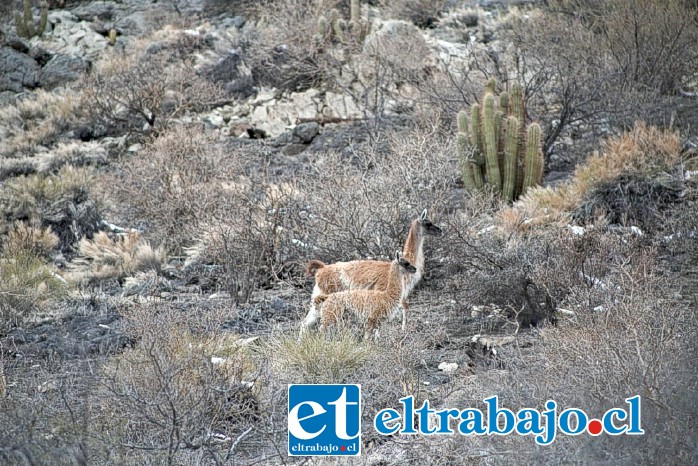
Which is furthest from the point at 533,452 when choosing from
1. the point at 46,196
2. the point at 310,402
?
the point at 46,196

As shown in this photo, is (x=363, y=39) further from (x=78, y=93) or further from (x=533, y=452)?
(x=533, y=452)

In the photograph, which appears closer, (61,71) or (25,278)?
(25,278)

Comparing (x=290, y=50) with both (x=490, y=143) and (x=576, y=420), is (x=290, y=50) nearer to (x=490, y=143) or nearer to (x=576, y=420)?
(x=490, y=143)

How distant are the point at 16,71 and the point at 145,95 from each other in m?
8.19

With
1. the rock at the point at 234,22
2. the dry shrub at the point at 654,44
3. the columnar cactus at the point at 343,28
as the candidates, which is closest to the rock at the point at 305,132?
the columnar cactus at the point at 343,28

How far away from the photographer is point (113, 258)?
14.9 m

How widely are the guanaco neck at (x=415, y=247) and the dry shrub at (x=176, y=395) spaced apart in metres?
2.21

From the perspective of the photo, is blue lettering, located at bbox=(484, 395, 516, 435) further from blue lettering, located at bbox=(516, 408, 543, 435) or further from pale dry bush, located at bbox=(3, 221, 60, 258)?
pale dry bush, located at bbox=(3, 221, 60, 258)

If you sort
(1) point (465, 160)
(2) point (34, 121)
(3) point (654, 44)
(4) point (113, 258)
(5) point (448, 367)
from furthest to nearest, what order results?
(2) point (34, 121), (3) point (654, 44), (1) point (465, 160), (4) point (113, 258), (5) point (448, 367)

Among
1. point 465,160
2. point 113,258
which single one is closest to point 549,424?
point 465,160

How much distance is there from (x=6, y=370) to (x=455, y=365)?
413 centimetres

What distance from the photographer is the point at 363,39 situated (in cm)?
2600

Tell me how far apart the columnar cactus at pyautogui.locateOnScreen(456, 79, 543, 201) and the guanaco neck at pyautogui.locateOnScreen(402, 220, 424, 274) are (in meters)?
5.09

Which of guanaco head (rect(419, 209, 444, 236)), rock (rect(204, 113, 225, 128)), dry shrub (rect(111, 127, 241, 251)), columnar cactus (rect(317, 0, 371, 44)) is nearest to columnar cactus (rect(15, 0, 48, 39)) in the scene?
rock (rect(204, 113, 225, 128))
